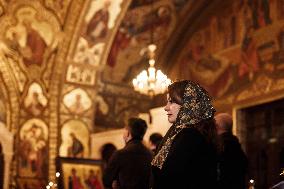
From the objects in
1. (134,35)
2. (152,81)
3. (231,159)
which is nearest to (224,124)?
(231,159)

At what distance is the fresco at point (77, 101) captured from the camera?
15.0 meters

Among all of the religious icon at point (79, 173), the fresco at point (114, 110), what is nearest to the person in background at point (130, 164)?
the religious icon at point (79, 173)

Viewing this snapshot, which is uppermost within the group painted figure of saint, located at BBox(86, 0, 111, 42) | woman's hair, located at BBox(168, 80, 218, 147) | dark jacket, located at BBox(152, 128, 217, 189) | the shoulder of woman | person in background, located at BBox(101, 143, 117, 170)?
Answer: painted figure of saint, located at BBox(86, 0, 111, 42)

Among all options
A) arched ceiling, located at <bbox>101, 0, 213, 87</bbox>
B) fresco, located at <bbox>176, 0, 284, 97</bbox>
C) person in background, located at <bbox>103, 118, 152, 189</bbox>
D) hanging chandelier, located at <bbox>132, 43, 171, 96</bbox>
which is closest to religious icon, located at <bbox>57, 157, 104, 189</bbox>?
hanging chandelier, located at <bbox>132, 43, 171, 96</bbox>

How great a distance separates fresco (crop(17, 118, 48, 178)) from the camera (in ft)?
48.3

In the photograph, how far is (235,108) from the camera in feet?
48.8

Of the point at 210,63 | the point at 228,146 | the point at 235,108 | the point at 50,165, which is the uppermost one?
the point at 210,63

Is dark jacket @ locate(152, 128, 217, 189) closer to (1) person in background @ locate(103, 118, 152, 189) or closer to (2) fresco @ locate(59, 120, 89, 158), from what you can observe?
(1) person in background @ locate(103, 118, 152, 189)

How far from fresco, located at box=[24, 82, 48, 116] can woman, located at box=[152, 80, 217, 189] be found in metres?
11.2

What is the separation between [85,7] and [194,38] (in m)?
3.81

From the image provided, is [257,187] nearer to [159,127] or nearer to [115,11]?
[159,127]

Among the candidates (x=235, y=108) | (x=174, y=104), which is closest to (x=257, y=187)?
(x=235, y=108)

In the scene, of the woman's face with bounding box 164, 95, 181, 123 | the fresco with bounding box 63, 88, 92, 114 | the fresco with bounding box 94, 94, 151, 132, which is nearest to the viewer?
A: the woman's face with bounding box 164, 95, 181, 123

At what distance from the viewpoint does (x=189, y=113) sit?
12.4 ft
